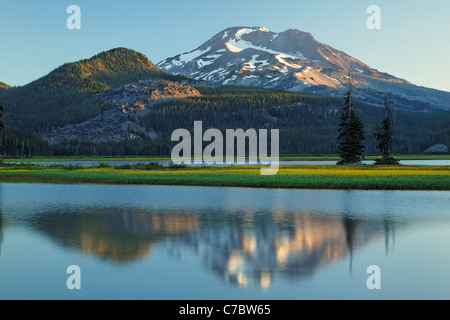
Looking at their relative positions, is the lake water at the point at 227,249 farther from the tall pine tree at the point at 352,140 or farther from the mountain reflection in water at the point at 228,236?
the tall pine tree at the point at 352,140

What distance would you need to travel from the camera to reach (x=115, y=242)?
23703mm

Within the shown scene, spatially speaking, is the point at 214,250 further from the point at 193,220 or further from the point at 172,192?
the point at 172,192

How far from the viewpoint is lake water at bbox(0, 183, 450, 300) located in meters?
15.8

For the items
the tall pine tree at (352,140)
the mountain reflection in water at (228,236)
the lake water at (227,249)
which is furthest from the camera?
the tall pine tree at (352,140)

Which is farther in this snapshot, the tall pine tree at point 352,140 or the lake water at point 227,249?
the tall pine tree at point 352,140

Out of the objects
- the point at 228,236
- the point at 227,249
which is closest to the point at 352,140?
the point at 228,236

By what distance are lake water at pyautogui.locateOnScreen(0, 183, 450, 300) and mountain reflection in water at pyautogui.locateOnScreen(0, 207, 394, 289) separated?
61 millimetres

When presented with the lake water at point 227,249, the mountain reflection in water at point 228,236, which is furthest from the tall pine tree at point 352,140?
the mountain reflection in water at point 228,236

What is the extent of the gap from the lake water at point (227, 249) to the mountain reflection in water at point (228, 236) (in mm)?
61

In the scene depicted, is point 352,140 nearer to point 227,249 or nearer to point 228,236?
point 228,236

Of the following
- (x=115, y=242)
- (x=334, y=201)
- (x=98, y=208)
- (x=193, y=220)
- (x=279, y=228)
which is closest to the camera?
(x=115, y=242)

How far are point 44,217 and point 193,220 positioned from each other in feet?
37.9

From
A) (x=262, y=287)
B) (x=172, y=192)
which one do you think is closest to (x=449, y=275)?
(x=262, y=287)

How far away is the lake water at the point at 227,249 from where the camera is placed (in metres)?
15.8
